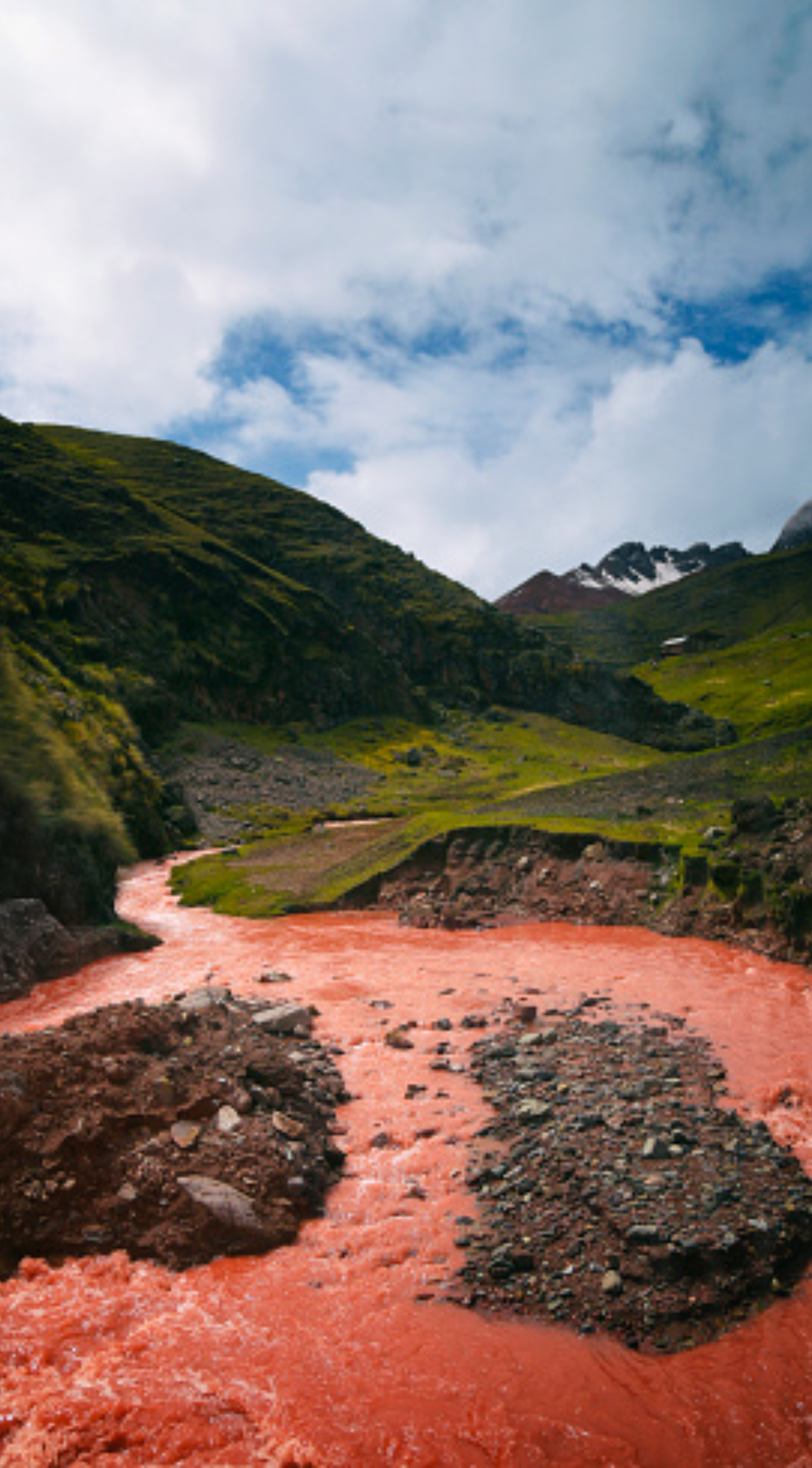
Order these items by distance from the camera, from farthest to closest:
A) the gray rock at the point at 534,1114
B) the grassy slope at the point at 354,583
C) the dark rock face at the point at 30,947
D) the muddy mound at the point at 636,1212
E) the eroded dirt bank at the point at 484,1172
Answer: the grassy slope at the point at 354,583, the dark rock face at the point at 30,947, the gray rock at the point at 534,1114, the eroded dirt bank at the point at 484,1172, the muddy mound at the point at 636,1212

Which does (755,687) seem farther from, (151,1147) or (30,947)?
(151,1147)

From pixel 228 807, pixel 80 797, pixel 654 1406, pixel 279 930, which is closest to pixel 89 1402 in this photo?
pixel 654 1406

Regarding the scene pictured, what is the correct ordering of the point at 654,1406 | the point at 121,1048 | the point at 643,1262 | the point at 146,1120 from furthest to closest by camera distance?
the point at 121,1048 < the point at 146,1120 < the point at 643,1262 < the point at 654,1406

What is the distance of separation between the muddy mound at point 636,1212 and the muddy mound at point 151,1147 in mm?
3438

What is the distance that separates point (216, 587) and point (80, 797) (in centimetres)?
10674

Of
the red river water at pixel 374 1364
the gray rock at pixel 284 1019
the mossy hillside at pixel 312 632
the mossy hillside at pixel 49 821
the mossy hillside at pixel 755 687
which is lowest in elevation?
the red river water at pixel 374 1364

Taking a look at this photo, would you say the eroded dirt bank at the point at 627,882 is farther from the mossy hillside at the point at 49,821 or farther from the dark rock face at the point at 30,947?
the dark rock face at the point at 30,947

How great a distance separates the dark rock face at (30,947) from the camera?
92.4 ft

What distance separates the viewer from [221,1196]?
12.4 m

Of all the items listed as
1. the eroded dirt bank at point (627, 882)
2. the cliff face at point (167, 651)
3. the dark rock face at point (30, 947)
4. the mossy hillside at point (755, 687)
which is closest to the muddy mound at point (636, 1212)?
the eroded dirt bank at point (627, 882)

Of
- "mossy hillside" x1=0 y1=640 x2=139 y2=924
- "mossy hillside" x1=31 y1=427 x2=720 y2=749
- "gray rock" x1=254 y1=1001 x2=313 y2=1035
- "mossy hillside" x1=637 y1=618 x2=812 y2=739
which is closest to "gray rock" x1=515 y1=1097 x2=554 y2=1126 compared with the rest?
"gray rock" x1=254 y1=1001 x2=313 y2=1035

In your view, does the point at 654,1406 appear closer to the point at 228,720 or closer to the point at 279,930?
the point at 279,930

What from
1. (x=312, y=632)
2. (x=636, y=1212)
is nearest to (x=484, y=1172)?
(x=636, y=1212)

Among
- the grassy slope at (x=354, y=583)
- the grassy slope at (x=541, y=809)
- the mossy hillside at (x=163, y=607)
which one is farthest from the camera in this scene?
the grassy slope at (x=354, y=583)
